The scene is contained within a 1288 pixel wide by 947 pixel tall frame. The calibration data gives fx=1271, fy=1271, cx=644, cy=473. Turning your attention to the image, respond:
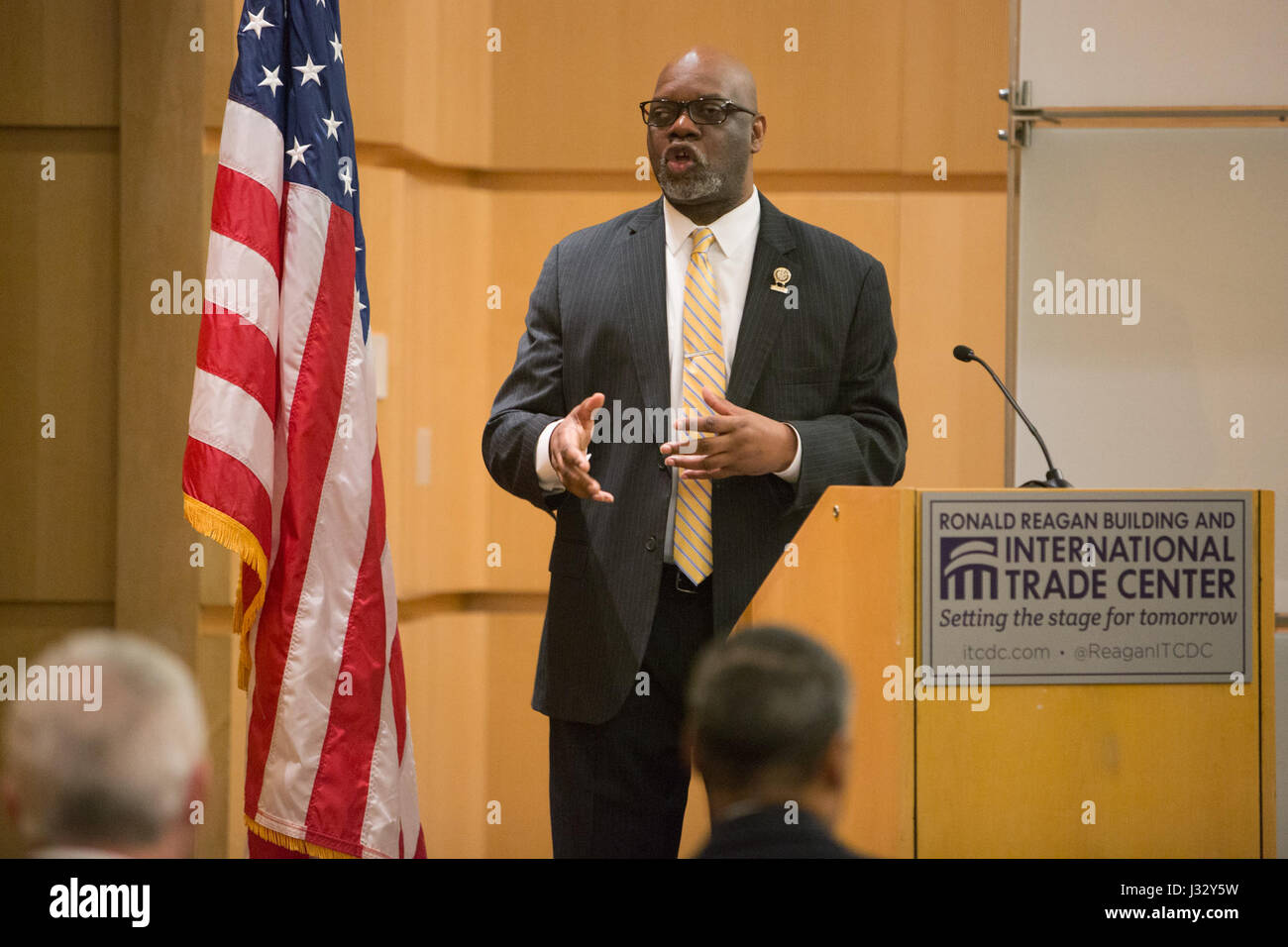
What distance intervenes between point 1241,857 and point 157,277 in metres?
2.88

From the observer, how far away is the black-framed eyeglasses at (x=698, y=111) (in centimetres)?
246

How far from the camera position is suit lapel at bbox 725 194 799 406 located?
94.2 inches

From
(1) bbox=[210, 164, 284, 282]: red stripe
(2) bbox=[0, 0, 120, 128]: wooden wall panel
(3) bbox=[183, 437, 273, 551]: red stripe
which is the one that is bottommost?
(3) bbox=[183, 437, 273, 551]: red stripe

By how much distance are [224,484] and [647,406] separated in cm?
89

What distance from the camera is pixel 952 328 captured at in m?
3.69

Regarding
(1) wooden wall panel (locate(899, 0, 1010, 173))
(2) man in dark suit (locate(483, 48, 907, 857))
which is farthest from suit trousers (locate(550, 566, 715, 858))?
(1) wooden wall panel (locate(899, 0, 1010, 173))

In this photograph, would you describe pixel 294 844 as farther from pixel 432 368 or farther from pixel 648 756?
pixel 432 368

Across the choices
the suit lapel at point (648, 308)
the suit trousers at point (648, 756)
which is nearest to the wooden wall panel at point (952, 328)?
the suit lapel at point (648, 308)

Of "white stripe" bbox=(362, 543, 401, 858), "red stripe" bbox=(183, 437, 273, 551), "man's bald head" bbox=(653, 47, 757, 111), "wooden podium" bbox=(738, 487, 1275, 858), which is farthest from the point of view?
"white stripe" bbox=(362, 543, 401, 858)

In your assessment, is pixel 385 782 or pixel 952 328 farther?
pixel 952 328

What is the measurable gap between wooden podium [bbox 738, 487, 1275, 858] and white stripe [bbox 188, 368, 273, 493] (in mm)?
1405

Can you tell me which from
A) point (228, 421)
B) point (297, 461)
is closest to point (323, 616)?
point (297, 461)

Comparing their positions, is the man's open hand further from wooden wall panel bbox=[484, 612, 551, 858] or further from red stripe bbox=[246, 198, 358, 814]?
wooden wall panel bbox=[484, 612, 551, 858]
